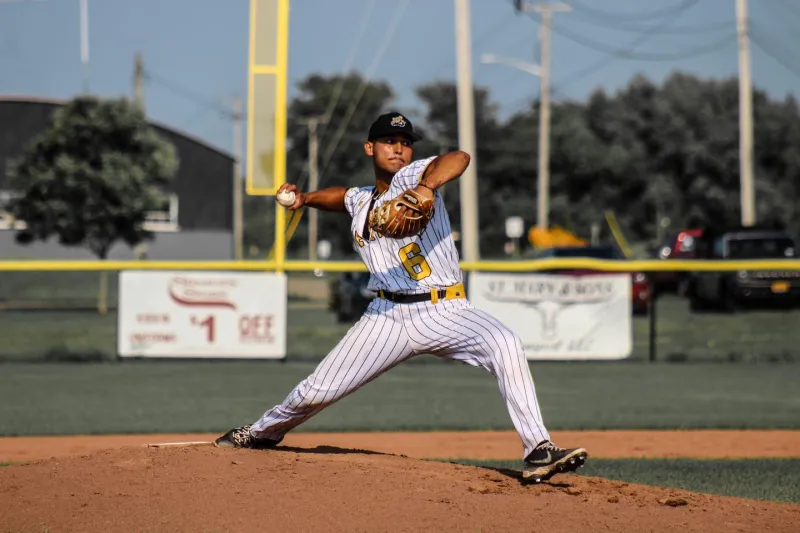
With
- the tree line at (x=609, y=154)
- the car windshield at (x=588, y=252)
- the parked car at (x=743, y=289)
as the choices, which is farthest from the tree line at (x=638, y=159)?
the parked car at (x=743, y=289)

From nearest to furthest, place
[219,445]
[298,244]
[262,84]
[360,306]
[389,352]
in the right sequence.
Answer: [389,352] → [219,445] → [262,84] → [360,306] → [298,244]

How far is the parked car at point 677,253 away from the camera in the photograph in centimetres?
2493

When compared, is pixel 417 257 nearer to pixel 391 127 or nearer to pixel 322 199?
pixel 391 127

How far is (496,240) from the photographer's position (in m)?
59.3

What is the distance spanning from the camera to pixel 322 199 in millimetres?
6309

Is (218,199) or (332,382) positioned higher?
(218,199)

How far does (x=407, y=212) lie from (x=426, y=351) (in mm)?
1016

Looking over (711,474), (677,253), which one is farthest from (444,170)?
(677,253)

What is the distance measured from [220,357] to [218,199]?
3316cm

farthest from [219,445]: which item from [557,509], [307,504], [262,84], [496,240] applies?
[496,240]

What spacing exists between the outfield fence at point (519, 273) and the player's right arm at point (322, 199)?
8.36 meters

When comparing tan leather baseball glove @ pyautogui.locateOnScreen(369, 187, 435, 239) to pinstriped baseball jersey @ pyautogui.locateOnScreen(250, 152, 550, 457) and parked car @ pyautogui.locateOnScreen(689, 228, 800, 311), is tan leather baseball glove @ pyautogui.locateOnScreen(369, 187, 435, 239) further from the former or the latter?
parked car @ pyautogui.locateOnScreen(689, 228, 800, 311)

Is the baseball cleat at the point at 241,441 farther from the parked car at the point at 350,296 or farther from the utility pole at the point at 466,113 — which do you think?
the utility pole at the point at 466,113

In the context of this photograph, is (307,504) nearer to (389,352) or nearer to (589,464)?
(389,352)
